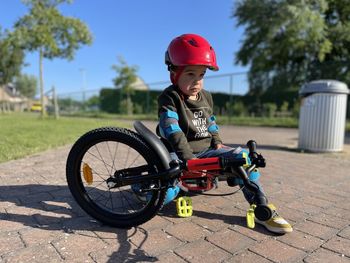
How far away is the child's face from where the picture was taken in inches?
103

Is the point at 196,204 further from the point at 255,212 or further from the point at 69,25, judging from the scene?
the point at 69,25

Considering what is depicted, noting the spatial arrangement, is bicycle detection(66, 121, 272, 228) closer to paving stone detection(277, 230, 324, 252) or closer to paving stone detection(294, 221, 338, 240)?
paving stone detection(277, 230, 324, 252)

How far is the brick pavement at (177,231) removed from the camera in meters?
1.96

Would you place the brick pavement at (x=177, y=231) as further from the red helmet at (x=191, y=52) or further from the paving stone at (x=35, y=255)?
the red helmet at (x=191, y=52)

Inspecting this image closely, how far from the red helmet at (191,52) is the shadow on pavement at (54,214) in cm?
122

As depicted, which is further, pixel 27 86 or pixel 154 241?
pixel 27 86

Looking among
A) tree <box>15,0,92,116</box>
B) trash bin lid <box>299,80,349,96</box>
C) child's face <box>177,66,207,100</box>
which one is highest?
tree <box>15,0,92,116</box>

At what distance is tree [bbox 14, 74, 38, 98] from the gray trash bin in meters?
71.9

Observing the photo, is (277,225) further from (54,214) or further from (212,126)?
(54,214)

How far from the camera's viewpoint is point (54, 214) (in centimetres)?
254


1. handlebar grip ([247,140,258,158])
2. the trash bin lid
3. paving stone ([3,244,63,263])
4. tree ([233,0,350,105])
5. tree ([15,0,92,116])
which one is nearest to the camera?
paving stone ([3,244,63,263])

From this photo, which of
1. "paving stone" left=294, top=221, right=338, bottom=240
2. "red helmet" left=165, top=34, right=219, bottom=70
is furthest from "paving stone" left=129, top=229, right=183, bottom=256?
"red helmet" left=165, top=34, right=219, bottom=70

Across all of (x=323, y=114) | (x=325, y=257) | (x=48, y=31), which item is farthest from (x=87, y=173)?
(x=48, y=31)

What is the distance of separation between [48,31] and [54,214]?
13571 millimetres
